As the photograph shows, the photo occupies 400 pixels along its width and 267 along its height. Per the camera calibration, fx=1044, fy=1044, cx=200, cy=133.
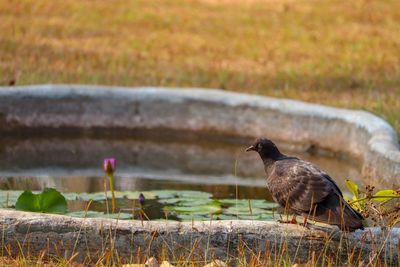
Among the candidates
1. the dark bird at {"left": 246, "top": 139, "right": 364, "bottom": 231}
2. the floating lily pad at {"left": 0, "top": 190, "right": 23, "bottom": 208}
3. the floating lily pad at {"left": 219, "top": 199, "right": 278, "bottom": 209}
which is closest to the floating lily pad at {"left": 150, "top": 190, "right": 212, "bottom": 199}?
the floating lily pad at {"left": 219, "top": 199, "right": 278, "bottom": 209}

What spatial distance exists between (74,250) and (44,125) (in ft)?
12.2

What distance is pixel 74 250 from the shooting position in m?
4.46

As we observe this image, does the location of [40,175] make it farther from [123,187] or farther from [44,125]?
[44,125]

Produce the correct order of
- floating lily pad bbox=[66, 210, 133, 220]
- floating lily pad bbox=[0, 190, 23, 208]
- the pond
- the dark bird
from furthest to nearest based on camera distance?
the pond, floating lily pad bbox=[0, 190, 23, 208], floating lily pad bbox=[66, 210, 133, 220], the dark bird

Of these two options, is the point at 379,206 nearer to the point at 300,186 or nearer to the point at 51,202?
the point at 300,186

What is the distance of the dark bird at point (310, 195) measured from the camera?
14.5 feet

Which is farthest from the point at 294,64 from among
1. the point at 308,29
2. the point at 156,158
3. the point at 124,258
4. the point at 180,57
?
the point at 124,258

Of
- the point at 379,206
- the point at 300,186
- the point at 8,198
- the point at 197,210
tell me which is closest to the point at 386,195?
the point at 379,206

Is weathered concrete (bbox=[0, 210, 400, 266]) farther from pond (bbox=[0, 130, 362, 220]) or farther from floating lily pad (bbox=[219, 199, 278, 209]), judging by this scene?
floating lily pad (bbox=[219, 199, 278, 209])

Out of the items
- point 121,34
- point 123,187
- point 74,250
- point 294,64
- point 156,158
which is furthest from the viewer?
point 121,34

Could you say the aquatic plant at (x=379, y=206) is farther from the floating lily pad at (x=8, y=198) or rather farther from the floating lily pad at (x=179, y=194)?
the floating lily pad at (x=8, y=198)

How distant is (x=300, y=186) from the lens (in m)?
4.59

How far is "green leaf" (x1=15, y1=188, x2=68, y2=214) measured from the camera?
5094 millimetres

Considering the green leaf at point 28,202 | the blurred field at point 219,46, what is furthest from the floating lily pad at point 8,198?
the blurred field at point 219,46
